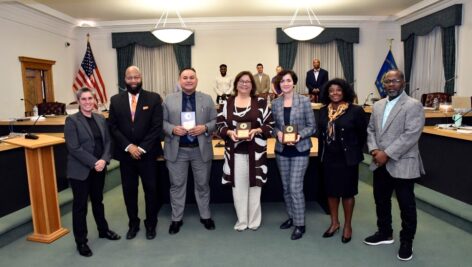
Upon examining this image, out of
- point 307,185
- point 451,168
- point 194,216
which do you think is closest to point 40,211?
point 194,216

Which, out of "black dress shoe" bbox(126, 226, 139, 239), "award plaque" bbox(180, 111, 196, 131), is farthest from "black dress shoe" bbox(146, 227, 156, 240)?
"award plaque" bbox(180, 111, 196, 131)

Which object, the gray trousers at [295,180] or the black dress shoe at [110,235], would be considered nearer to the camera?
the gray trousers at [295,180]

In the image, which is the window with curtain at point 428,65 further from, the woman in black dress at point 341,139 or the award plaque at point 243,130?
the award plaque at point 243,130

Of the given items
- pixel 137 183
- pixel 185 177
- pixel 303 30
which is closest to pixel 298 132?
pixel 185 177

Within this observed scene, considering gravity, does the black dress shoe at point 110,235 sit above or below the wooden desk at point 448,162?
below

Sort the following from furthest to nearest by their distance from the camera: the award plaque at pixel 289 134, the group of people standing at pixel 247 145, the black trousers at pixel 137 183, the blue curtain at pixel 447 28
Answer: the blue curtain at pixel 447 28 → the black trousers at pixel 137 183 → the award plaque at pixel 289 134 → the group of people standing at pixel 247 145

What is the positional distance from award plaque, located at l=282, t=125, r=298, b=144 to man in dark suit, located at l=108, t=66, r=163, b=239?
1.07 meters

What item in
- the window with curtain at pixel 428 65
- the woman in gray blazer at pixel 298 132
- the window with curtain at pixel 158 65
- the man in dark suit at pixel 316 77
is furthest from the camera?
the window with curtain at pixel 158 65

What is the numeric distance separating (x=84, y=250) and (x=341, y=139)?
7.26 feet

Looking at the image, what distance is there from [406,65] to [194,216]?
281 inches

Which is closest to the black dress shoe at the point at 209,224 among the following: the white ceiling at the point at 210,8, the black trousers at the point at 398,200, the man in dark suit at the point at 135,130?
the man in dark suit at the point at 135,130

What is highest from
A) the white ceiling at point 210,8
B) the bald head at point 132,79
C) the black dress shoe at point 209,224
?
the white ceiling at point 210,8

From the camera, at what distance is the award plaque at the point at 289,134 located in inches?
109

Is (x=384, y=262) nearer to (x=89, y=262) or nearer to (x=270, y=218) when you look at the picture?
(x=270, y=218)
